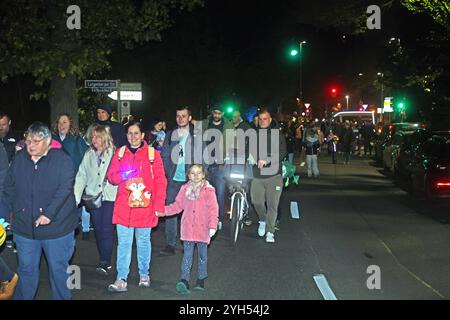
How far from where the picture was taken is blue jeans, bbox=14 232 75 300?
618 cm

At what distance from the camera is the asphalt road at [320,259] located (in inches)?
293

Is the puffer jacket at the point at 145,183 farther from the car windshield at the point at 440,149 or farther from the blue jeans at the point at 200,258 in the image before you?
the car windshield at the point at 440,149

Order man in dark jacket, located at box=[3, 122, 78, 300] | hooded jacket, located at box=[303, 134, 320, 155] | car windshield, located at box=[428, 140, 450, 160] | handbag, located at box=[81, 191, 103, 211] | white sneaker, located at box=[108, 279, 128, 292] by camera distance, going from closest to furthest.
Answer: man in dark jacket, located at box=[3, 122, 78, 300], white sneaker, located at box=[108, 279, 128, 292], handbag, located at box=[81, 191, 103, 211], car windshield, located at box=[428, 140, 450, 160], hooded jacket, located at box=[303, 134, 320, 155]

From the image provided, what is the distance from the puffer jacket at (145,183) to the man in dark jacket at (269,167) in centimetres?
295

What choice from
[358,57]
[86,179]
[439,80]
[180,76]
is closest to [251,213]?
[86,179]

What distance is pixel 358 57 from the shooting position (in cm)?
8344

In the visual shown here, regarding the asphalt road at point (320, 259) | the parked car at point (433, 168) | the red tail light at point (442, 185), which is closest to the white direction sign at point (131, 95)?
the asphalt road at point (320, 259)

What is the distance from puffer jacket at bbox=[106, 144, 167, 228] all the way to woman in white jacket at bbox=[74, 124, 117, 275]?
56cm

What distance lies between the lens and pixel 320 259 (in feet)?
30.3

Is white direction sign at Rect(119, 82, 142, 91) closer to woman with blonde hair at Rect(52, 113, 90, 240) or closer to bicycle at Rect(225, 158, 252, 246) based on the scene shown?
bicycle at Rect(225, 158, 252, 246)

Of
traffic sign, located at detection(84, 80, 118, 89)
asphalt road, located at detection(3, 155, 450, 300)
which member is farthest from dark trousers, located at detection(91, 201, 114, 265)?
traffic sign, located at detection(84, 80, 118, 89)

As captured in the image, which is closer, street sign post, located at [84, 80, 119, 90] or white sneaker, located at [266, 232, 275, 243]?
white sneaker, located at [266, 232, 275, 243]

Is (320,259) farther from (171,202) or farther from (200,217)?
(200,217)
